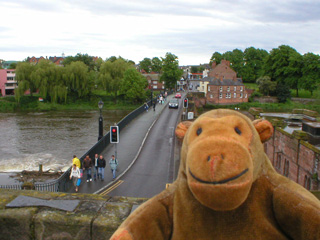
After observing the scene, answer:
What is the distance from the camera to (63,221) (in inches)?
193

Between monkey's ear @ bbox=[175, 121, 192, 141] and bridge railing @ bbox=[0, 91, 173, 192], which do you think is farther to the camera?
bridge railing @ bbox=[0, 91, 173, 192]

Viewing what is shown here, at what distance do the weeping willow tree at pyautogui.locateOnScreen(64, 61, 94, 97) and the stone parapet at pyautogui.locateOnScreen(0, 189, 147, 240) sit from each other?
60251 millimetres

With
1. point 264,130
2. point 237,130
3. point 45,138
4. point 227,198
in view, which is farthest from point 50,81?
point 227,198

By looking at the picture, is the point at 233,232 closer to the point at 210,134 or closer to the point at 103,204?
the point at 210,134

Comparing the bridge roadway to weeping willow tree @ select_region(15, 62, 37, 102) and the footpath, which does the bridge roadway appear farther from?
weeping willow tree @ select_region(15, 62, 37, 102)

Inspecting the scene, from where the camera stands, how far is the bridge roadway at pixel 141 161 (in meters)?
16.0

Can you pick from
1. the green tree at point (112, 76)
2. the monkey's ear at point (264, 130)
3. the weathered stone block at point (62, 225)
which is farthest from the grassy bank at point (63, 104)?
the monkey's ear at point (264, 130)

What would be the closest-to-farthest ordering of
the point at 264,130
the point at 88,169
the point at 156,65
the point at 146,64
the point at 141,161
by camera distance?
the point at 264,130 → the point at 88,169 → the point at 141,161 → the point at 156,65 → the point at 146,64

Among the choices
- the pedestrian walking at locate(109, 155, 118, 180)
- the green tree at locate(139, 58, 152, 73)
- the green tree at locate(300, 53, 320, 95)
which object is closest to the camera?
the pedestrian walking at locate(109, 155, 118, 180)

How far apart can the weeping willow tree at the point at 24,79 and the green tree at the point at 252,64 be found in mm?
66368

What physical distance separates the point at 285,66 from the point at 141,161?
6072 cm

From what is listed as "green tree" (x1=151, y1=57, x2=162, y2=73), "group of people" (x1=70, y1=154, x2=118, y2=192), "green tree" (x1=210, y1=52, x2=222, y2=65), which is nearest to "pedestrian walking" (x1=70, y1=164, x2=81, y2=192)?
"group of people" (x1=70, y1=154, x2=118, y2=192)

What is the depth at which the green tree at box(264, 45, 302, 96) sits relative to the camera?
225 ft

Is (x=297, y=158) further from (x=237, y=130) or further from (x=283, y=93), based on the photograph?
(x=283, y=93)
